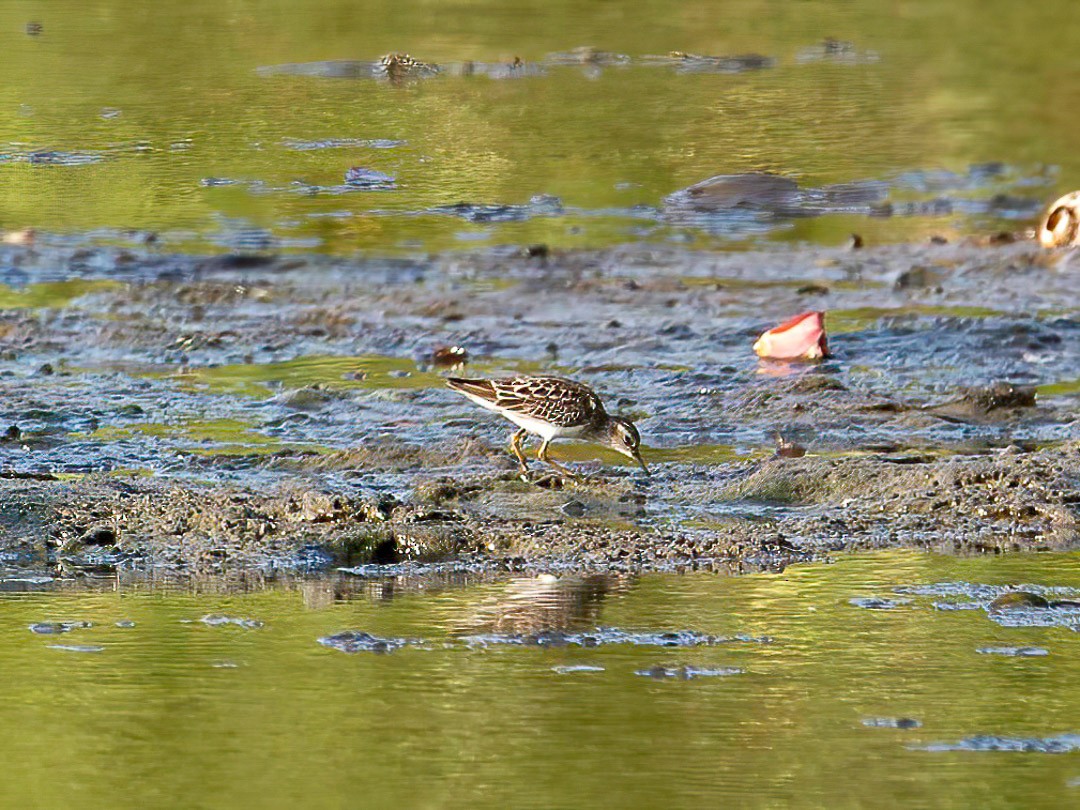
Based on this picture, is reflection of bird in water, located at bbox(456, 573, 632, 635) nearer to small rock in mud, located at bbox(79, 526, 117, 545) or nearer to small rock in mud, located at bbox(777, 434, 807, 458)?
small rock in mud, located at bbox(79, 526, 117, 545)

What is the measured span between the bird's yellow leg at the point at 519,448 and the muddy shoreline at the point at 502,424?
0.06 metres

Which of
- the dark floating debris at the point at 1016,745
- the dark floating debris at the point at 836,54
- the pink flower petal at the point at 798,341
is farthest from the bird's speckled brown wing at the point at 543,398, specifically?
the dark floating debris at the point at 836,54

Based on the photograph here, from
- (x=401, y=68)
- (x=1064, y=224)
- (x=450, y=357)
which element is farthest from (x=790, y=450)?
(x=401, y=68)

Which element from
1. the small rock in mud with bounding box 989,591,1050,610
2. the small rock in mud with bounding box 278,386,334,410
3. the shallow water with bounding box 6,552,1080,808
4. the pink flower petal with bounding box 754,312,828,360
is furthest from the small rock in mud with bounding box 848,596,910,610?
the pink flower petal with bounding box 754,312,828,360

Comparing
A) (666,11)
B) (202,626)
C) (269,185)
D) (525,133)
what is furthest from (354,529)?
(666,11)

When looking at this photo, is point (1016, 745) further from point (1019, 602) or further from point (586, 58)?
point (586, 58)

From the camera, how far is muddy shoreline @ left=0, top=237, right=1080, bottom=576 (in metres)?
6.17

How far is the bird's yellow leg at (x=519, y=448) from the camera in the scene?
292 inches

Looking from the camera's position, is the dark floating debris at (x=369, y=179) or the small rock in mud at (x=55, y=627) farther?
the dark floating debris at (x=369, y=179)

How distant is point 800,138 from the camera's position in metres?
14.4

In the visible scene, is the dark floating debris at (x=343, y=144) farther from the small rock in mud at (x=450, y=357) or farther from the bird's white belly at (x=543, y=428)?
the bird's white belly at (x=543, y=428)

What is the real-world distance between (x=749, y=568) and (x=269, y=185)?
25.4ft

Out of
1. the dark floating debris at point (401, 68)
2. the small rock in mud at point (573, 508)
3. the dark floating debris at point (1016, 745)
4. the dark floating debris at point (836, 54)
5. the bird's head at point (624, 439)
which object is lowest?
the dark floating debris at point (1016, 745)

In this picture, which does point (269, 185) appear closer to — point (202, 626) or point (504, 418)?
point (504, 418)
